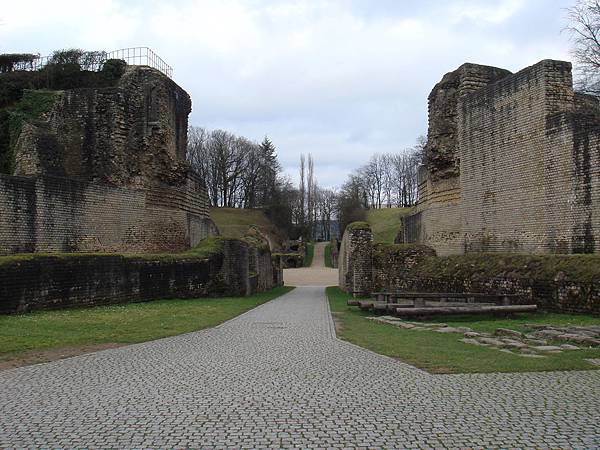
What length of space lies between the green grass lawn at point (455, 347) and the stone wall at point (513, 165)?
411cm

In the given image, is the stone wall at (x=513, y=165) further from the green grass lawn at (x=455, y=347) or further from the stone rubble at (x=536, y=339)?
the stone rubble at (x=536, y=339)

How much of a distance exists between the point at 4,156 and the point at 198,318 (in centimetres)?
1358

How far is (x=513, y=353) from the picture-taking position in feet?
26.5

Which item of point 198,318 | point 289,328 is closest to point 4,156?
point 198,318

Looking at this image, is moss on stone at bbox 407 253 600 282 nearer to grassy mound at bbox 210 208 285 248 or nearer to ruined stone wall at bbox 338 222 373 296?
ruined stone wall at bbox 338 222 373 296

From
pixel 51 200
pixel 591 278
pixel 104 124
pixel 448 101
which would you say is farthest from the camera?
pixel 104 124

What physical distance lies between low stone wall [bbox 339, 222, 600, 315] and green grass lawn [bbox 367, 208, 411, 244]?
32.3 m

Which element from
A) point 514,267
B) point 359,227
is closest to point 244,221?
point 359,227

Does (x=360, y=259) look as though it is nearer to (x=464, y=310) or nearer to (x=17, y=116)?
(x=464, y=310)

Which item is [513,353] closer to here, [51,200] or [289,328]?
[289,328]

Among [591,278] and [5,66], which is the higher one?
[5,66]

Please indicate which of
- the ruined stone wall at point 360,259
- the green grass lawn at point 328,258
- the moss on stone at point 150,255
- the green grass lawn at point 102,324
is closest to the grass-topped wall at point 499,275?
the ruined stone wall at point 360,259

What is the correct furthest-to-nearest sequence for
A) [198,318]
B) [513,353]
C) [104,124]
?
[104,124]
[198,318]
[513,353]

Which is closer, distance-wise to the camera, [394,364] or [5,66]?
[394,364]
